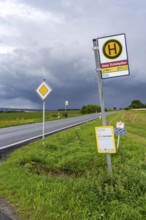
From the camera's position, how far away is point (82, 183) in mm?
5887

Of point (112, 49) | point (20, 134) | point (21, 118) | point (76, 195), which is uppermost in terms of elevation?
point (112, 49)

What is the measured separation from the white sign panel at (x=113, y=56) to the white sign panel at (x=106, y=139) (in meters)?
1.03

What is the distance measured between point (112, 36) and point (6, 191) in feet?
12.2

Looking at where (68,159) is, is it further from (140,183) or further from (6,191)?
(140,183)

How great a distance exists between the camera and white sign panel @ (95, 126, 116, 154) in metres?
5.68

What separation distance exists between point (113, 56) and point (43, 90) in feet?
27.0

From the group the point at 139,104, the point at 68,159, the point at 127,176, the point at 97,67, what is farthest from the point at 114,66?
the point at 139,104

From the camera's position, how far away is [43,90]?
13516 millimetres

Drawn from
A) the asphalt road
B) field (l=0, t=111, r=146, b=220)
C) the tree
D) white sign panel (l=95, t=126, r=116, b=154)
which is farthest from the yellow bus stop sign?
the tree

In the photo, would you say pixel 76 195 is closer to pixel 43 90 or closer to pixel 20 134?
pixel 43 90

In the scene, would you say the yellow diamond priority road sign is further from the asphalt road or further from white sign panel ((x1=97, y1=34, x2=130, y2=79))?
white sign panel ((x1=97, y1=34, x2=130, y2=79))

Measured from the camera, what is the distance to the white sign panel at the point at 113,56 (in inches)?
217

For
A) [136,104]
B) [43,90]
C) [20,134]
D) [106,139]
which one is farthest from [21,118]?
[136,104]

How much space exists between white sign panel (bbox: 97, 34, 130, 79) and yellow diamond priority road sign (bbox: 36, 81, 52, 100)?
7840 millimetres
